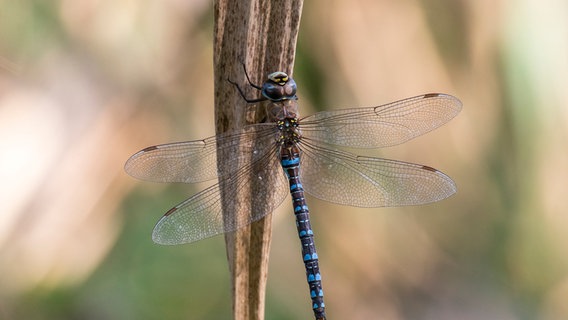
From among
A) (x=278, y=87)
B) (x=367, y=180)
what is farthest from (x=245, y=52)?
(x=367, y=180)

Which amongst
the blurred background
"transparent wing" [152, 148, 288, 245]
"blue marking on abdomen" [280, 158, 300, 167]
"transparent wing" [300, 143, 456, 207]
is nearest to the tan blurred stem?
"transparent wing" [152, 148, 288, 245]

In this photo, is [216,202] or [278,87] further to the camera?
[216,202]

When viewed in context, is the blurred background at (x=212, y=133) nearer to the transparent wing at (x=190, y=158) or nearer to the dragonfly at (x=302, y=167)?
the dragonfly at (x=302, y=167)

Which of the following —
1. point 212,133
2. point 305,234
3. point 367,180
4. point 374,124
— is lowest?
point 305,234

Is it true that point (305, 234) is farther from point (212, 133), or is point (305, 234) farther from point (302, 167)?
Result: point (212, 133)

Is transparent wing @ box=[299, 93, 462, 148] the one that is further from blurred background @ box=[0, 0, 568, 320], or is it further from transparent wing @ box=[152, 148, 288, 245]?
blurred background @ box=[0, 0, 568, 320]

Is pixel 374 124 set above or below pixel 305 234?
above

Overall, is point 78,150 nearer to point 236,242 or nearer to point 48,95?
point 48,95
